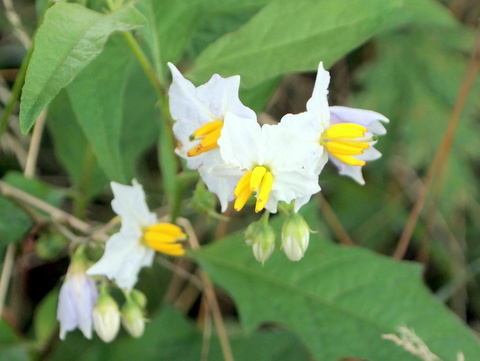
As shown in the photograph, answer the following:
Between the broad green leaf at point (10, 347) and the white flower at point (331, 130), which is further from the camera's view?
the broad green leaf at point (10, 347)

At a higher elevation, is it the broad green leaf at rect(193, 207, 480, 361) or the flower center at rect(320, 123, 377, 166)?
the flower center at rect(320, 123, 377, 166)

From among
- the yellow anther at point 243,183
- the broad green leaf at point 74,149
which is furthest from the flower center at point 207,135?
the broad green leaf at point 74,149

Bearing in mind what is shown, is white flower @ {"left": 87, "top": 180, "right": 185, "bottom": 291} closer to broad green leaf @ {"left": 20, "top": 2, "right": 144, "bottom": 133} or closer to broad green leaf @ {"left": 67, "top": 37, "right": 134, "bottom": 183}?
broad green leaf @ {"left": 67, "top": 37, "right": 134, "bottom": 183}

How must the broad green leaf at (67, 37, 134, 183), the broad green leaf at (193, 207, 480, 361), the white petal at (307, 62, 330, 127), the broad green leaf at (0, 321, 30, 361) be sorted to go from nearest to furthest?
the white petal at (307, 62, 330, 127), the broad green leaf at (67, 37, 134, 183), the broad green leaf at (193, 207, 480, 361), the broad green leaf at (0, 321, 30, 361)

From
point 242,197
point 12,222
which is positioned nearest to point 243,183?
point 242,197

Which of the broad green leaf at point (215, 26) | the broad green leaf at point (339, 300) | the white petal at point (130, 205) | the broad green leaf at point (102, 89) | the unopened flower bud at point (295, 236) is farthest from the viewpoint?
the broad green leaf at point (215, 26)

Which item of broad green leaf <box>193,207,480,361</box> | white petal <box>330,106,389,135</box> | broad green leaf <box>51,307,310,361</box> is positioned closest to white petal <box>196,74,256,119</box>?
white petal <box>330,106,389,135</box>

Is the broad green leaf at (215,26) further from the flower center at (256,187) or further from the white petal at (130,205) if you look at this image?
the flower center at (256,187)
